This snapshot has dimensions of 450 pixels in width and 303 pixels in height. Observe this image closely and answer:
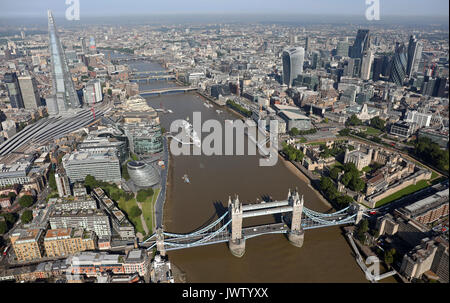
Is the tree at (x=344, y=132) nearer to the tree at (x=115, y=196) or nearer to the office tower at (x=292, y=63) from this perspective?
the office tower at (x=292, y=63)

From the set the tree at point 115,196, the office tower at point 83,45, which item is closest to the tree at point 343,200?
the tree at point 115,196

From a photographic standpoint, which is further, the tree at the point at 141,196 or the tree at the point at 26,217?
the tree at the point at 141,196

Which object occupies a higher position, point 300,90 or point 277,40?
point 277,40

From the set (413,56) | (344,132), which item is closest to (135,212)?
(344,132)

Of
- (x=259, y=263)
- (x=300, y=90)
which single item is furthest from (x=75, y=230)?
(x=300, y=90)

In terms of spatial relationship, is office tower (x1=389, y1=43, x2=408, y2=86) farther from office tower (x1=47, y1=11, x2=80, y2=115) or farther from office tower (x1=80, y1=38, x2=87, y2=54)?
office tower (x1=80, y1=38, x2=87, y2=54)

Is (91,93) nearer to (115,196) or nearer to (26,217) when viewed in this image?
(115,196)

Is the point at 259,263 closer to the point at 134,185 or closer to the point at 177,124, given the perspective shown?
the point at 134,185
